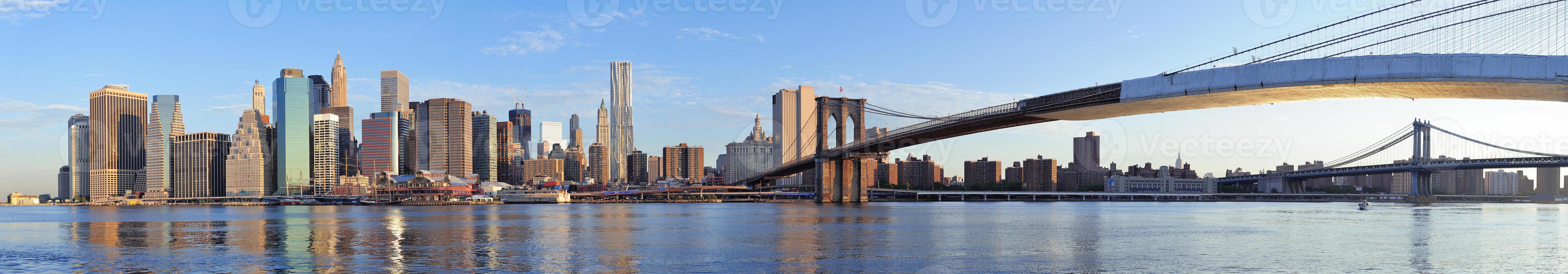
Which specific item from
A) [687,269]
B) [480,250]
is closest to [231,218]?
[480,250]

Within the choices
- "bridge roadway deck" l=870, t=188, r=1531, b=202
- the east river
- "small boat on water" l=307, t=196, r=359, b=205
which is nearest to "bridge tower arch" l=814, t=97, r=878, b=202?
the east river

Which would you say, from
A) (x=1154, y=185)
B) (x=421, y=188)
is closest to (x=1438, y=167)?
(x=1154, y=185)

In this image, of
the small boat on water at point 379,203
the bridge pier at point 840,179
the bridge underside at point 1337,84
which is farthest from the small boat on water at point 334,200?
the bridge underside at point 1337,84

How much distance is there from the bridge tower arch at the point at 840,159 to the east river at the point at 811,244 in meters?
20.8

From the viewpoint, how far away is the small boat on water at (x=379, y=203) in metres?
139

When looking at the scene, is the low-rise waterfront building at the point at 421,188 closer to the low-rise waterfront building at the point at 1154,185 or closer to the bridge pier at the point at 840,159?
the bridge pier at the point at 840,159

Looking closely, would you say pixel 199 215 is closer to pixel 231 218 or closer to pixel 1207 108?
pixel 231 218

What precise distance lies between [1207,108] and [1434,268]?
1523 cm

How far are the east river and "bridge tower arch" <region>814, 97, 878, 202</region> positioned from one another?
20.8 metres

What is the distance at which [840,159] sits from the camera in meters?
89.3

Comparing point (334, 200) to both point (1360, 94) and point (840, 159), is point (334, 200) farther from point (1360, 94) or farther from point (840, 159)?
point (1360, 94)

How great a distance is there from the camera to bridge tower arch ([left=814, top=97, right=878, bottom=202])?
89.1m

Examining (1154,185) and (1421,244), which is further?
(1154,185)

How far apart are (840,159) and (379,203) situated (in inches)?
3236
